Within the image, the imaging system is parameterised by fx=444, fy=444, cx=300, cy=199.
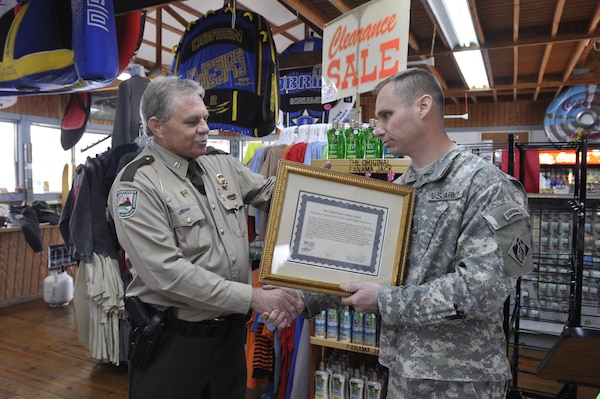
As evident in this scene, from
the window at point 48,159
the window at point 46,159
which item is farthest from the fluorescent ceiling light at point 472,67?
the window at point 46,159

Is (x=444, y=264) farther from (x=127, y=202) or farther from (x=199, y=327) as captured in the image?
(x=127, y=202)

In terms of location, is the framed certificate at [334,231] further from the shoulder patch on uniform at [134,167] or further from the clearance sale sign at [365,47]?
the clearance sale sign at [365,47]

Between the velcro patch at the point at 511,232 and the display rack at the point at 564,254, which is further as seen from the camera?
the display rack at the point at 564,254

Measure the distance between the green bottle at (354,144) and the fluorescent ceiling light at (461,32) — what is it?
8.02 feet

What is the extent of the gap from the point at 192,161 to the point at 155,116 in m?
0.24

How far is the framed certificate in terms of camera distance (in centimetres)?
144

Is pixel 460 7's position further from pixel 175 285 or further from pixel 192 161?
pixel 175 285

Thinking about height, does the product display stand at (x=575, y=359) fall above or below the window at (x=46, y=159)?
below

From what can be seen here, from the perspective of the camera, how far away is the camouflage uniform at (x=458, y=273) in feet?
4.10

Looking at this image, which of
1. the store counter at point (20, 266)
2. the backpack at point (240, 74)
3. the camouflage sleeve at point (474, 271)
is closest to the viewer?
the camouflage sleeve at point (474, 271)

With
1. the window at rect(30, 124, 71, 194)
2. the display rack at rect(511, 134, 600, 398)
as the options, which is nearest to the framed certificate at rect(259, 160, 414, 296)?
the display rack at rect(511, 134, 600, 398)

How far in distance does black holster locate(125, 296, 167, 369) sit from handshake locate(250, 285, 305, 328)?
Result: 38cm

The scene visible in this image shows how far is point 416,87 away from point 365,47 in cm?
132

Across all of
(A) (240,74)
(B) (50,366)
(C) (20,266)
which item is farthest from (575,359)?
(C) (20,266)
